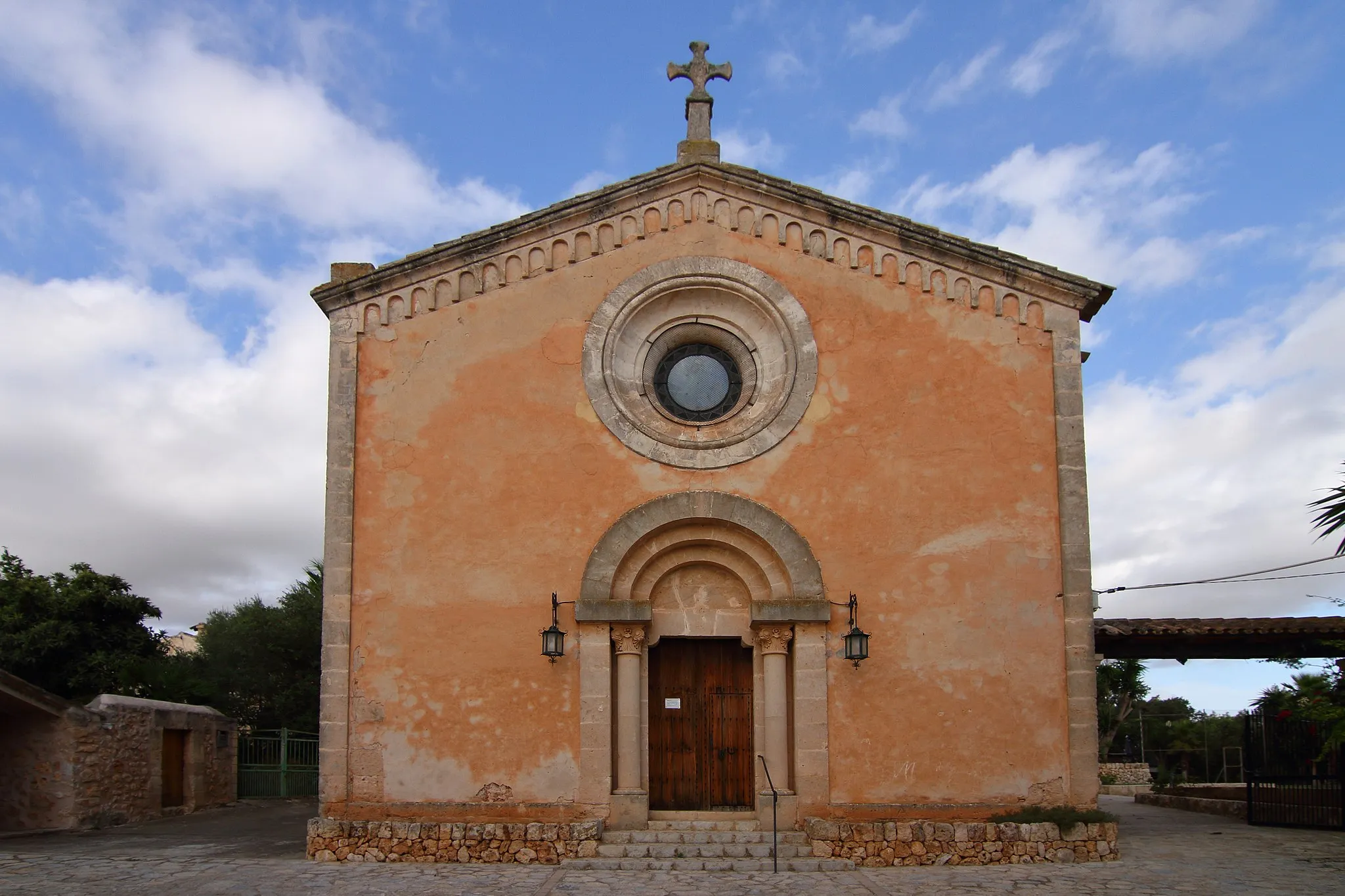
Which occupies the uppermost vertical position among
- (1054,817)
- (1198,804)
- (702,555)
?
(702,555)

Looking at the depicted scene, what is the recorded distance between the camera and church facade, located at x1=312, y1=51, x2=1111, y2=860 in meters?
13.3

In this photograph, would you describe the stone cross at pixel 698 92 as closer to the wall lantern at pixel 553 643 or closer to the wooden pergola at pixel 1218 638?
the wall lantern at pixel 553 643

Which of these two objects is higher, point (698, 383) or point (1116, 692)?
point (698, 383)

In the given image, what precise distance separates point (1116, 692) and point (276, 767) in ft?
87.0

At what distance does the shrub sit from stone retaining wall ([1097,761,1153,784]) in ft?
57.8

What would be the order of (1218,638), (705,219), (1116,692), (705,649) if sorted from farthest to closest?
(1116,692)
(1218,638)
(705,219)
(705,649)

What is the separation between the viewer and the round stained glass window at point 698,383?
14703mm

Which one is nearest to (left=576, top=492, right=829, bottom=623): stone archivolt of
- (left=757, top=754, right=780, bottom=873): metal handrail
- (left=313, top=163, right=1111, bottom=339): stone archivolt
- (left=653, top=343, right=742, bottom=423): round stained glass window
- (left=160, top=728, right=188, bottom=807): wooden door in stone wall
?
(left=653, top=343, right=742, bottom=423): round stained glass window

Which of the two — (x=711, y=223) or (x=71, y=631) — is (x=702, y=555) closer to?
(x=711, y=223)

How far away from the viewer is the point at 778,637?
13.6 metres

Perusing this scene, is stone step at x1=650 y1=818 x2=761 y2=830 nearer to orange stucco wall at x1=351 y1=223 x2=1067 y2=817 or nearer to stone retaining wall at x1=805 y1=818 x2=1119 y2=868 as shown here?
stone retaining wall at x1=805 y1=818 x2=1119 y2=868

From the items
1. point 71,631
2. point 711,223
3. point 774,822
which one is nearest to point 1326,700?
point 774,822

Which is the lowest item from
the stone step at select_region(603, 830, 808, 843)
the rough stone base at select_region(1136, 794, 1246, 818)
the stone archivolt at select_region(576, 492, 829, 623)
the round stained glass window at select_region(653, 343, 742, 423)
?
the rough stone base at select_region(1136, 794, 1246, 818)

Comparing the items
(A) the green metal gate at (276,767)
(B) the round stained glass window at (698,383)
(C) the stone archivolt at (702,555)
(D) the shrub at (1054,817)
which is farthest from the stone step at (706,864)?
(A) the green metal gate at (276,767)
